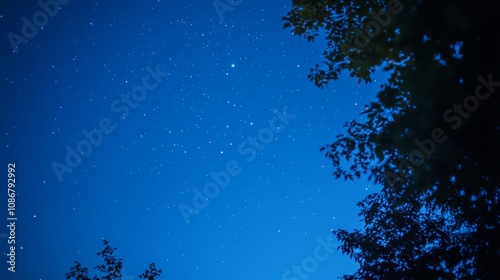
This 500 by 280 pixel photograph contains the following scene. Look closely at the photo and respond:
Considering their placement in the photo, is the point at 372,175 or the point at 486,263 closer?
the point at 372,175

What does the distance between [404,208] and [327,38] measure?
15.8ft

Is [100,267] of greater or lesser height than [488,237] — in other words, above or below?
above

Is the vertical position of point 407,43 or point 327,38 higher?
point 327,38

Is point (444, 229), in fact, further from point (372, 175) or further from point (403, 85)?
point (403, 85)

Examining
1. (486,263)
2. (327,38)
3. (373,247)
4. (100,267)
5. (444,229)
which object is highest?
(100,267)

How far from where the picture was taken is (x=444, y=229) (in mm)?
8039

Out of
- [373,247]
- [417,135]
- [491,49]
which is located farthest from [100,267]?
[491,49]

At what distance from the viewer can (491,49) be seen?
430cm

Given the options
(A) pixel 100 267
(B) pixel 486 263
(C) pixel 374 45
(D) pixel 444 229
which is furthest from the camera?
(A) pixel 100 267

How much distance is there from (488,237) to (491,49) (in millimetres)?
4131

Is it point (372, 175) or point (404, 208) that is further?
point (404, 208)

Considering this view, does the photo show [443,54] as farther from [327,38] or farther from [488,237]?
[488,237]

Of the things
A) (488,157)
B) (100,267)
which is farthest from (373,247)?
(100,267)

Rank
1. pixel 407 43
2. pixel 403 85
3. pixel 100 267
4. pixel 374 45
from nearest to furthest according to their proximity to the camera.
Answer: pixel 407 43, pixel 403 85, pixel 374 45, pixel 100 267
